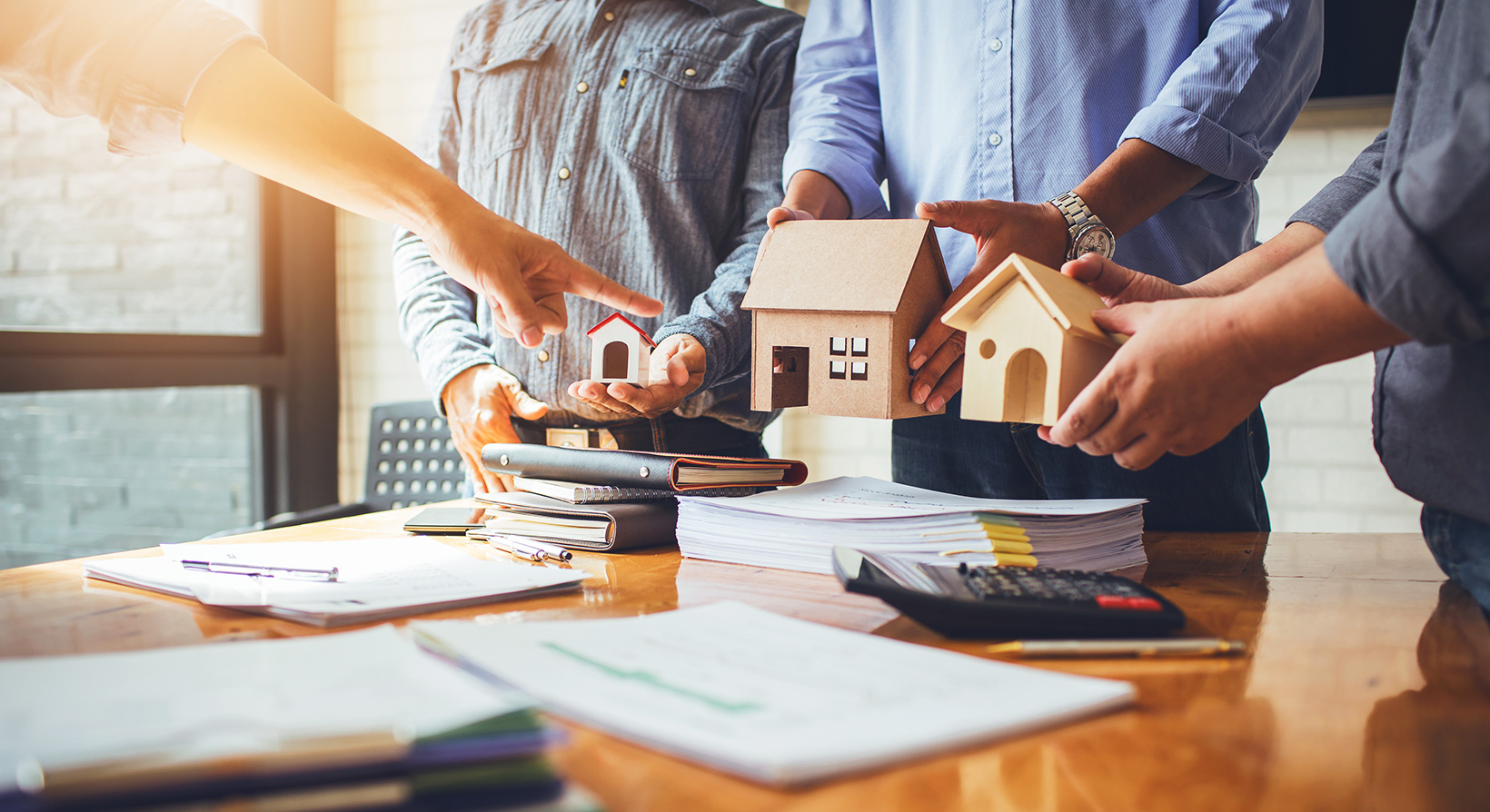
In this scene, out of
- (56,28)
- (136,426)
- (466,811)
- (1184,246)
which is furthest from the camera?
(136,426)

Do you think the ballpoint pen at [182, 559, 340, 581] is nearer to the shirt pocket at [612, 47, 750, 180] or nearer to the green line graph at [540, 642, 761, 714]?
the green line graph at [540, 642, 761, 714]

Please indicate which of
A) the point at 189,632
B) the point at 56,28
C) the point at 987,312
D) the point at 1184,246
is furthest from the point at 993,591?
the point at 56,28

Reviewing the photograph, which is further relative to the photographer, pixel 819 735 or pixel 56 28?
pixel 56 28

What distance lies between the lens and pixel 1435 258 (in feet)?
1.96

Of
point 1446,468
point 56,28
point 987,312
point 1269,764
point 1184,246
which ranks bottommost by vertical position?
point 1269,764

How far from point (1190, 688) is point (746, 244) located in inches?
47.3

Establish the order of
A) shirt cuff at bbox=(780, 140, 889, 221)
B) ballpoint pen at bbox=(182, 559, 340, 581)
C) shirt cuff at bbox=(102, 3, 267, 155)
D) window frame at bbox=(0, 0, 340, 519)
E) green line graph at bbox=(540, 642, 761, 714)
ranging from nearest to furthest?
green line graph at bbox=(540, 642, 761, 714) → ballpoint pen at bbox=(182, 559, 340, 581) → shirt cuff at bbox=(102, 3, 267, 155) → shirt cuff at bbox=(780, 140, 889, 221) → window frame at bbox=(0, 0, 340, 519)

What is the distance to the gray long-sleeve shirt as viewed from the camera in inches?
23.1

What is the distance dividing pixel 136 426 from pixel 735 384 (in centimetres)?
200

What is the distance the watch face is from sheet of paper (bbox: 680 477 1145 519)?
31 centimetres

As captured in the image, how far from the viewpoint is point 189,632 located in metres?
0.70

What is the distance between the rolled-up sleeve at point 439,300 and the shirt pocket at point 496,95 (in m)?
0.06

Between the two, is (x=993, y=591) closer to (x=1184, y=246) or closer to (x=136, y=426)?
(x=1184, y=246)

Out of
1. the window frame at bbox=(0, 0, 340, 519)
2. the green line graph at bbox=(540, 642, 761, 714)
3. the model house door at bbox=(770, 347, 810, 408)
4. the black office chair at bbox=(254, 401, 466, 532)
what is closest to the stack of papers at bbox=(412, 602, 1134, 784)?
the green line graph at bbox=(540, 642, 761, 714)
